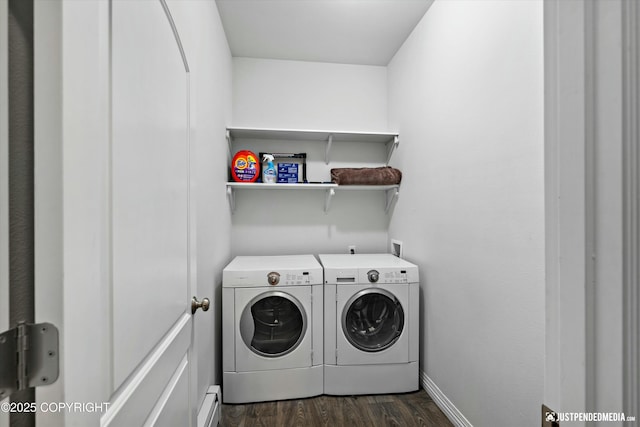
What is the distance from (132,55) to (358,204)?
2369mm

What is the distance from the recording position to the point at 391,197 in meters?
2.76

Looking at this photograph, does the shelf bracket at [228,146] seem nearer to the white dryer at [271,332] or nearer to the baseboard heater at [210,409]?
the white dryer at [271,332]

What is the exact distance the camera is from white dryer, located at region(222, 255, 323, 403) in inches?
77.4

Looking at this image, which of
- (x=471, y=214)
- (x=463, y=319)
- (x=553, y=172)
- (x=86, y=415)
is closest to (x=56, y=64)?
(x=86, y=415)

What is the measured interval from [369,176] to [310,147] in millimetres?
647

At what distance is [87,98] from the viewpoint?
1.52ft

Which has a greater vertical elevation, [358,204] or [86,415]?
[358,204]

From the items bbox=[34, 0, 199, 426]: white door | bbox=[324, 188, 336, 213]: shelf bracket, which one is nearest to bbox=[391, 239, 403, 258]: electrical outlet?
bbox=[324, 188, 336, 213]: shelf bracket

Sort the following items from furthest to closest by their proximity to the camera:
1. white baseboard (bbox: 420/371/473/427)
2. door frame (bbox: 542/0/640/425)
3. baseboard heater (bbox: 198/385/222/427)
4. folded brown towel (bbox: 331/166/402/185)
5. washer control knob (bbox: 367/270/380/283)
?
folded brown towel (bbox: 331/166/402/185) < washer control knob (bbox: 367/270/380/283) < white baseboard (bbox: 420/371/473/427) < baseboard heater (bbox: 198/385/222/427) < door frame (bbox: 542/0/640/425)

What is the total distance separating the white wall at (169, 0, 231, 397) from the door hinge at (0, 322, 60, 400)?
0.83 meters

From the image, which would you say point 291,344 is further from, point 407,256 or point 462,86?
point 462,86

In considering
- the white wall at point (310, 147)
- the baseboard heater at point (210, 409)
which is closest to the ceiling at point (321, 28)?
the white wall at point (310, 147)

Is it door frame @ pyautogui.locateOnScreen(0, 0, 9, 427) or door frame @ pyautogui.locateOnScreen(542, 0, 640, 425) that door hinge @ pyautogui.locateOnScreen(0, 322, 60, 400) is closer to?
door frame @ pyautogui.locateOnScreen(0, 0, 9, 427)

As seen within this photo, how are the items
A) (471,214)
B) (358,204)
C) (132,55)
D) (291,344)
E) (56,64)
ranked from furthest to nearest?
(358,204)
(291,344)
(471,214)
(132,55)
(56,64)
